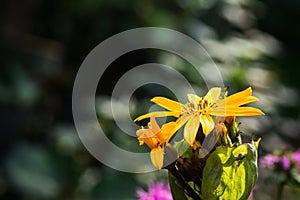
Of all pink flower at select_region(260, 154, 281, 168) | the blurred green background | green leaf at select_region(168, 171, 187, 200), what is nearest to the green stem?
green leaf at select_region(168, 171, 187, 200)

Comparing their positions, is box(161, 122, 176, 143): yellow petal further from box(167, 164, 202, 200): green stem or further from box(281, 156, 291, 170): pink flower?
box(281, 156, 291, 170): pink flower

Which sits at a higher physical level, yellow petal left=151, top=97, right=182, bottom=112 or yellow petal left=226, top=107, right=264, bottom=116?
yellow petal left=151, top=97, right=182, bottom=112

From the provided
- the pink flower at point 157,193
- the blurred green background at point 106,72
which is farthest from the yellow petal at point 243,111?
the blurred green background at point 106,72

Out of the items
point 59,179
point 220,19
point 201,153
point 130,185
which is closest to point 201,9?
point 220,19

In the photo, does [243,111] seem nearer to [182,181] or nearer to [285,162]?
[182,181]

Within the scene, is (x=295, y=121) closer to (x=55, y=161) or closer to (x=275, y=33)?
(x=275, y=33)

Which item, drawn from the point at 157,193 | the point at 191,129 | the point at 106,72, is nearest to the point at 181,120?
the point at 191,129
